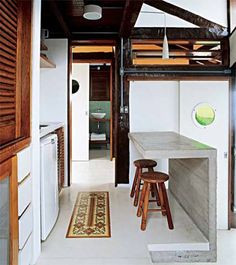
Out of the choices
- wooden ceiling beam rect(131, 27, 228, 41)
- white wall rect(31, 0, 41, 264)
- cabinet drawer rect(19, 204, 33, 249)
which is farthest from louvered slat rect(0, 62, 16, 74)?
wooden ceiling beam rect(131, 27, 228, 41)

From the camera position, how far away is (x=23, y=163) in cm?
211

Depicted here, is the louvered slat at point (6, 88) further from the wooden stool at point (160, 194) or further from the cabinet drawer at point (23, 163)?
the wooden stool at point (160, 194)

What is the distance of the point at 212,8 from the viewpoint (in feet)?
15.6

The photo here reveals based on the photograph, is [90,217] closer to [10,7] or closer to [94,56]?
[10,7]

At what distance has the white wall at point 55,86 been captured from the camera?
4609 mm

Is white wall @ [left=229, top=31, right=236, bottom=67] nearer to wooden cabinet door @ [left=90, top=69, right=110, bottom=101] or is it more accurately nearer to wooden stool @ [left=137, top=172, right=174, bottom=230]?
wooden stool @ [left=137, top=172, right=174, bottom=230]

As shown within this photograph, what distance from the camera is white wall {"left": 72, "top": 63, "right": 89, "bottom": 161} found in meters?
7.16

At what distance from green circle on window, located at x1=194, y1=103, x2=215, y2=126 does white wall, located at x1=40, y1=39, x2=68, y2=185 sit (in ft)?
6.66

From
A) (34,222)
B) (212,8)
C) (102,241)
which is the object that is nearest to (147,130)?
(212,8)

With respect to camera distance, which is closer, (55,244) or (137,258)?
(137,258)

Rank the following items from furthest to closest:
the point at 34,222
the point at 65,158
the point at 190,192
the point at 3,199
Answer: the point at 65,158 < the point at 190,192 < the point at 34,222 < the point at 3,199

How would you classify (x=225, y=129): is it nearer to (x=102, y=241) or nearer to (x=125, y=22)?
(x=125, y=22)

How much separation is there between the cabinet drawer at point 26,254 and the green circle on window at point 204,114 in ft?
11.3

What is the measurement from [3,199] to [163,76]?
3480 millimetres
